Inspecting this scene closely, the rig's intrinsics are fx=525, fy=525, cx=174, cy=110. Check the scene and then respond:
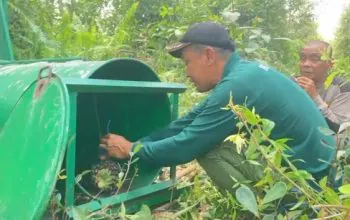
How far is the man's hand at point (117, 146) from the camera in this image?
2604 mm

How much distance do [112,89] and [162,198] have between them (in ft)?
2.70

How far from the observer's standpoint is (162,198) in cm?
289

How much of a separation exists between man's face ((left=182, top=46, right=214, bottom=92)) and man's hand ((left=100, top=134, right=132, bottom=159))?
1.55 ft

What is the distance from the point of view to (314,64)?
10.6ft

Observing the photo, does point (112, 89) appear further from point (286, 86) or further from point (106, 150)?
point (286, 86)

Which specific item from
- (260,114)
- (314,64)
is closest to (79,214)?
(260,114)

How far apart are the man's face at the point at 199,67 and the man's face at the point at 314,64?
85 cm

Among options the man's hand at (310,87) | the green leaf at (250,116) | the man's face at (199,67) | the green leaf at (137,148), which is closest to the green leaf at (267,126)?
the green leaf at (250,116)

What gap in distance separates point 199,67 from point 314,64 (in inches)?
36.7

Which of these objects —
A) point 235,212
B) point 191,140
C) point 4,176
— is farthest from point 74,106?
point 235,212

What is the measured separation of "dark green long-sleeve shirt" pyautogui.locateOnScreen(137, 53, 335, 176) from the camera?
2408 millimetres

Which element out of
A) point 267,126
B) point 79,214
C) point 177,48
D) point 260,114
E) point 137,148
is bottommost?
point 79,214

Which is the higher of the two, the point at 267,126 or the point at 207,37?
the point at 207,37

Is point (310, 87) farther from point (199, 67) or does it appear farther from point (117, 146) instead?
point (117, 146)
